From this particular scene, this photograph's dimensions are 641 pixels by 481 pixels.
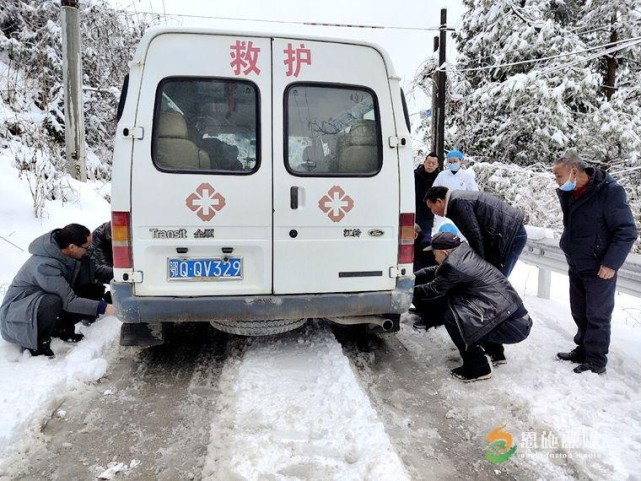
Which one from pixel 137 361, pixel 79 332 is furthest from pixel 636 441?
pixel 79 332

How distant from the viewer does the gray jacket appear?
340cm

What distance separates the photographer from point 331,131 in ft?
11.0

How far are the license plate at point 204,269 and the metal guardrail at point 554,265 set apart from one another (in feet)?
11.4

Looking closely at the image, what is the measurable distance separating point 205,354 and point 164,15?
13138mm

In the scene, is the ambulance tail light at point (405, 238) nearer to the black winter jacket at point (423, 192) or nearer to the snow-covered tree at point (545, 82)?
the black winter jacket at point (423, 192)

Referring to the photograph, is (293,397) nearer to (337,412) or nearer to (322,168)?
(337,412)

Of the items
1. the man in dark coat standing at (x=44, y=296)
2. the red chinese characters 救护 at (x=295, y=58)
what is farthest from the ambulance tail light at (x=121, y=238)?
the red chinese characters 救护 at (x=295, y=58)

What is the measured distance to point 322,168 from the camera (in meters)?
3.30

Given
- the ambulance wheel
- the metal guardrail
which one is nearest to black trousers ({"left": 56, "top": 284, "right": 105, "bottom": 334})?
the ambulance wheel

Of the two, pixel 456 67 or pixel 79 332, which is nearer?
pixel 79 332

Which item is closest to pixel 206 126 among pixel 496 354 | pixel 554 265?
pixel 496 354

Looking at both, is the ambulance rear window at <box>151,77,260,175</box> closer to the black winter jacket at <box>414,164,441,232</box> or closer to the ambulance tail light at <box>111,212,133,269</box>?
the ambulance tail light at <box>111,212,133,269</box>

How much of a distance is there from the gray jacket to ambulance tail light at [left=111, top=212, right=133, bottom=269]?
787 mm

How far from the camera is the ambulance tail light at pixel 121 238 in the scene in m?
3.06
